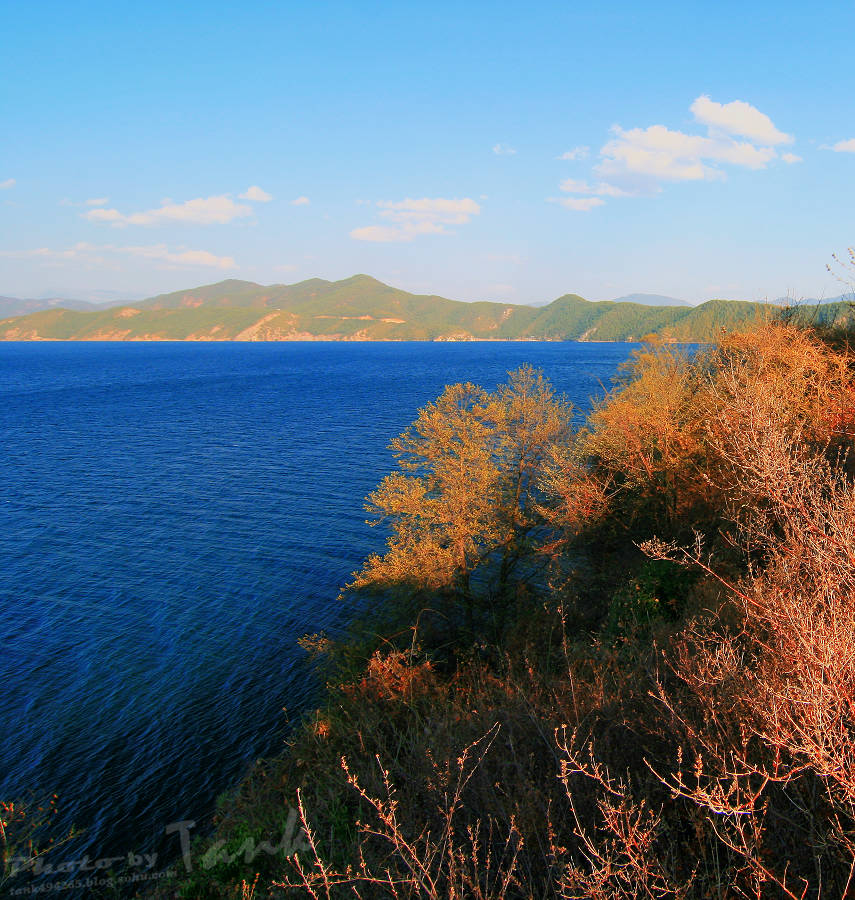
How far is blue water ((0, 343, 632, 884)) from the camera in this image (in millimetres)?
17156

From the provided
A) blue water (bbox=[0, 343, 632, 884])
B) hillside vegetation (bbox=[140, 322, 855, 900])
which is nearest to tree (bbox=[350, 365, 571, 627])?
hillside vegetation (bbox=[140, 322, 855, 900])

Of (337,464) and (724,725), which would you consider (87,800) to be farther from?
(337,464)

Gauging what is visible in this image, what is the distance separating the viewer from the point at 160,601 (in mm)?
26719

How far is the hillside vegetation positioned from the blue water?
2.96 m

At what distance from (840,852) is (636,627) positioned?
10425mm

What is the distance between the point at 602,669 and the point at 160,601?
2405 centimetres

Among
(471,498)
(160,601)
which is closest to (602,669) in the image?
(471,498)

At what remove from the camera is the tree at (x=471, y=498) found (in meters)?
23.1

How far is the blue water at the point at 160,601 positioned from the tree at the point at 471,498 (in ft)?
19.9

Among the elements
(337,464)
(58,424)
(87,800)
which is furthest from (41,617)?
(58,424)

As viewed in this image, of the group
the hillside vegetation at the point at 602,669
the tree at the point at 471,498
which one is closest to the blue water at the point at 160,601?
the hillside vegetation at the point at 602,669

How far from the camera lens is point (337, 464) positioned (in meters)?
48.1

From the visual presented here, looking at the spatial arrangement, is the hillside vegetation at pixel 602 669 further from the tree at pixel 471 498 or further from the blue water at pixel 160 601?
the blue water at pixel 160 601

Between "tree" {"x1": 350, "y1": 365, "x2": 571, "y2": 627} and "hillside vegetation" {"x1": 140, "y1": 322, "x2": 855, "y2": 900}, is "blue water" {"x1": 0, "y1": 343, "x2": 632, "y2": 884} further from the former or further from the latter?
"tree" {"x1": 350, "y1": 365, "x2": 571, "y2": 627}
